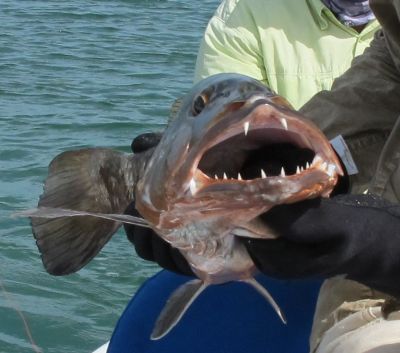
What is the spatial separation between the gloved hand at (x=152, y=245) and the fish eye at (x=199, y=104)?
39 centimetres

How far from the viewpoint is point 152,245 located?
234 centimetres

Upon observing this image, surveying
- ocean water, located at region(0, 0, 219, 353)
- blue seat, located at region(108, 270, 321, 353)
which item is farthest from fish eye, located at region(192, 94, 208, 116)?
ocean water, located at region(0, 0, 219, 353)

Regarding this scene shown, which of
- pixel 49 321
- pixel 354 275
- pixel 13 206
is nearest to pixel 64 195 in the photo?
pixel 354 275

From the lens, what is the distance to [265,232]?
72.9 inches

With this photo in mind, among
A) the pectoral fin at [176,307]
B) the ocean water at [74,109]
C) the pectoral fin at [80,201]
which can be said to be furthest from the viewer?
the ocean water at [74,109]

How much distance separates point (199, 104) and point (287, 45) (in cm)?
239

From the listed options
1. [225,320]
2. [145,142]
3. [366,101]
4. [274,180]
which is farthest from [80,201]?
[274,180]

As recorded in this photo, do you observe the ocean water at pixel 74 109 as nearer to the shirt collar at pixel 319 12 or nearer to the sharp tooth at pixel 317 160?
the shirt collar at pixel 319 12

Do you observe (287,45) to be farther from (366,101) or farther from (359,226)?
(359,226)

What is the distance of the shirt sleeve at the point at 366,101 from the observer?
8.87 feet

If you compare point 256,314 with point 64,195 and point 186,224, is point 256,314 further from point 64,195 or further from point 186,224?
point 186,224

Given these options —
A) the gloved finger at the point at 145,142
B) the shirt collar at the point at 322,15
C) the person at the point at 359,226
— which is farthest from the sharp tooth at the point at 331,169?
the shirt collar at the point at 322,15

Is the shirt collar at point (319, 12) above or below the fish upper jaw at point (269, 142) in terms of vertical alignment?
below

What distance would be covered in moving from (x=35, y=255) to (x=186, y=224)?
3832 millimetres
